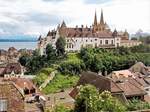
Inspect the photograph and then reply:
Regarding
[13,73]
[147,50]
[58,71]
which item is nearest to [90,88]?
[58,71]

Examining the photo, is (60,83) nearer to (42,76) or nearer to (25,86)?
(42,76)

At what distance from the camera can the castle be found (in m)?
55.7

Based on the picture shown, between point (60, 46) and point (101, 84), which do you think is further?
point (60, 46)

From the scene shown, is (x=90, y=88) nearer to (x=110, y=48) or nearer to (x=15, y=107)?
(x=15, y=107)

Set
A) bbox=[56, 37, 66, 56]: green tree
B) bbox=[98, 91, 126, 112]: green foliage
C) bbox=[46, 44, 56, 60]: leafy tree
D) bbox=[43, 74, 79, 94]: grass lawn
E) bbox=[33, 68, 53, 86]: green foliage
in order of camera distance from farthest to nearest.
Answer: bbox=[56, 37, 66, 56]: green tree < bbox=[46, 44, 56, 60]: leafy tree < bbox=[33, 68, 53, 86]: green foliage < bbox=[43, 74, 79, 94]: grass lawn < bbox=[98, 91, 126, 112]: green foliage

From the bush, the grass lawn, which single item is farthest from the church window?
the bush

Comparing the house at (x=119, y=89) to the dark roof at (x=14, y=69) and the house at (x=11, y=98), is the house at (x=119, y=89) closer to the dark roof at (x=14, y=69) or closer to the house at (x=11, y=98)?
the house at (x=11, y=98)

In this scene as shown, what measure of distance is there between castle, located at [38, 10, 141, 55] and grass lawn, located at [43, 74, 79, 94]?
1170 cm

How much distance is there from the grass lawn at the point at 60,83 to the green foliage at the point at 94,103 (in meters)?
21.8

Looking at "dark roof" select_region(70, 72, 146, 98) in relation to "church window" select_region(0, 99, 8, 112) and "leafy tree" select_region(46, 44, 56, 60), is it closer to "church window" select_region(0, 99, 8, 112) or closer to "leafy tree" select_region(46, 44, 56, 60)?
"church window" select_region(0, 99, 8, 112)

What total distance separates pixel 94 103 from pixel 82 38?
4243cm

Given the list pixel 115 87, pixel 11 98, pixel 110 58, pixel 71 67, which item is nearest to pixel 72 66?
pixel 71 67

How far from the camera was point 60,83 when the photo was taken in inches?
1610

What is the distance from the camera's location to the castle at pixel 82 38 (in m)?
55.7
